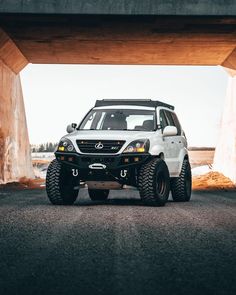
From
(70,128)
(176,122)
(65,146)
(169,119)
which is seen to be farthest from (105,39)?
(65,146)

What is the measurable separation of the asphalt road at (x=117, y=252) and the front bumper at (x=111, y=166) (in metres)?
1.05

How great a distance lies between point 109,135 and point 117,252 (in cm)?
601

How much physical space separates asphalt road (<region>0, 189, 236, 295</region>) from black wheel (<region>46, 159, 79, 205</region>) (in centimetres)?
131

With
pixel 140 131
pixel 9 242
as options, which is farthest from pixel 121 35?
pixel 9 242

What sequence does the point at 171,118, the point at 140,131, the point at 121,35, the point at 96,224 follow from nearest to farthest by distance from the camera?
the point at 96,224 < the point at 140,131 < the point at 171,118 < the point at 121,35

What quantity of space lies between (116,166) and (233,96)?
15.5m

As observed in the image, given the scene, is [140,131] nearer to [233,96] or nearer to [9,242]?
[9,242]

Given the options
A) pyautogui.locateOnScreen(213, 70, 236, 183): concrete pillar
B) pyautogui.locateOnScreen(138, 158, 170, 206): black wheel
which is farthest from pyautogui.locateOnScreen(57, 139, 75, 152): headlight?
pyautogui.locateOnScreen(213, 70, 236, 183): concrete pillar

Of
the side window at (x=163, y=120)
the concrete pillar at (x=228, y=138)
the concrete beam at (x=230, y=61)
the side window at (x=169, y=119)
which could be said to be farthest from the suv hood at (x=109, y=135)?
the concrete pillar at (x=228, y=138)

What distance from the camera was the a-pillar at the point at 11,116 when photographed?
22.9m

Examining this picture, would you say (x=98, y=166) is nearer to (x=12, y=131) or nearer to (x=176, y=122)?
(x=176, y=122)

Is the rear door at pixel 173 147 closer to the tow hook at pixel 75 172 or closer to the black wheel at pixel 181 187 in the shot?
the black wheel at pixel 181 187

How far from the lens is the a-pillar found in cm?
2294

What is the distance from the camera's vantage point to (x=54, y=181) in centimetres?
1285
